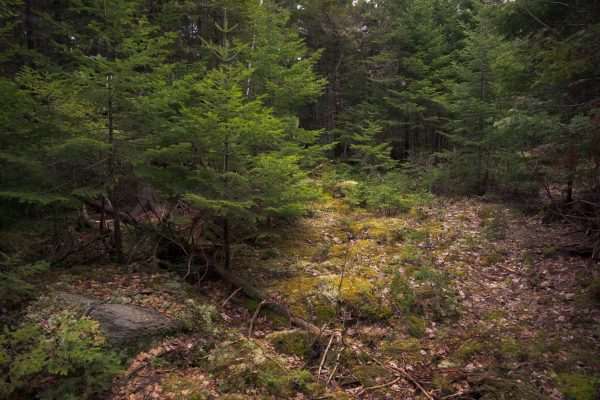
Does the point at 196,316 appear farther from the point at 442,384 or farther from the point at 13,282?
the point at 442,384

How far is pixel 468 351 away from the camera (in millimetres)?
6312

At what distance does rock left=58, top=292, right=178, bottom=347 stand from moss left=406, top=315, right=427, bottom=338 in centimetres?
468

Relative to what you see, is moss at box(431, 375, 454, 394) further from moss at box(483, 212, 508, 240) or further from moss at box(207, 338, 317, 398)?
moss at box(483, 212, 508, 240)

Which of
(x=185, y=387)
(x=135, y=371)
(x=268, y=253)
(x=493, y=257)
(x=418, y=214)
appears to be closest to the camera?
(x=185, y=387)

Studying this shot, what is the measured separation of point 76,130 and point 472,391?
9.05 meters

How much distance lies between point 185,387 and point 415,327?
15.0 feet

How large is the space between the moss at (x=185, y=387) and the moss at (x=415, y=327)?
4.11 meters

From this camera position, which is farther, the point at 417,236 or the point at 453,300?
A: the point at 417,236

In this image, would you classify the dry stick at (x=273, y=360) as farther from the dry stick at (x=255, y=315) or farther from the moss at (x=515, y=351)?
the moss at (x=515, y=351)

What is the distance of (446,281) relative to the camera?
27.7 ft

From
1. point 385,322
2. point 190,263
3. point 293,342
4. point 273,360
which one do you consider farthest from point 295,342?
point 190,263

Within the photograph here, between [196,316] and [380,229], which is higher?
[380,229]

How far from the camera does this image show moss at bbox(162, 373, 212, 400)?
524 cm

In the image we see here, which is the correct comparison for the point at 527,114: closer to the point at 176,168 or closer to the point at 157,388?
the point at 176,168
